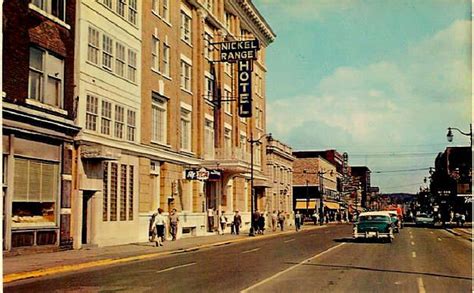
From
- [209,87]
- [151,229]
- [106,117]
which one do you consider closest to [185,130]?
[209,87]

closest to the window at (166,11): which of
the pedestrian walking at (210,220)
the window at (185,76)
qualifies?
the window at (185,76)

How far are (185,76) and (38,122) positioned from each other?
19746mm

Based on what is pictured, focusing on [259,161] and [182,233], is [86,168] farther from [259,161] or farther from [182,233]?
[259,161]

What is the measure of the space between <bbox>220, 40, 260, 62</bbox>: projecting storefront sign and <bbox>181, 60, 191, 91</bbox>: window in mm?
6098

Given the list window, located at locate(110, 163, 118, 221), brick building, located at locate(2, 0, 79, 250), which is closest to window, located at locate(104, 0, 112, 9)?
brick building, located at locate(2, 0, 79, 250)

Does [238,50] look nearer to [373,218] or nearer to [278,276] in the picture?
[373,218]

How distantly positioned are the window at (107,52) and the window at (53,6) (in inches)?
138

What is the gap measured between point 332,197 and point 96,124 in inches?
4002

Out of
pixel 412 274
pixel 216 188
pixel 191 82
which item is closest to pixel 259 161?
pixel 216 188

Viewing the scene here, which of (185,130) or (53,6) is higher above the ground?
(53,6)

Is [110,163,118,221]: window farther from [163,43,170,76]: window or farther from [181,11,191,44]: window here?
[181,11,191,44]: window

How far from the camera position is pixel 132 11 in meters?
35.2

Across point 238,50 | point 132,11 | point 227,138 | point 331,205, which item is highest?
point 238,50

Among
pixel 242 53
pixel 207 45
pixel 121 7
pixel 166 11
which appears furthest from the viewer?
pixel 242 53
